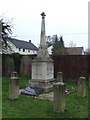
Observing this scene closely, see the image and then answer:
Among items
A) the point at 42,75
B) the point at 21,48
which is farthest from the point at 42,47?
the point at 21,48

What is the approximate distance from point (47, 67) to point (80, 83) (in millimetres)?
2410

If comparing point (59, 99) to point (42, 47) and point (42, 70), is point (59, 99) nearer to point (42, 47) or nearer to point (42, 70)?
point (42, 70)

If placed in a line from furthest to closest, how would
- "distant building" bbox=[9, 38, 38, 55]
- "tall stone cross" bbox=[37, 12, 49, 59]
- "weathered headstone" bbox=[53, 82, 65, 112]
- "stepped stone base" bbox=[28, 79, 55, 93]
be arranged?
"distant building" bbox=[9, 38, 38, 55], "tall stone cross" bbox=[37, 12, 49, 59], "stepped stone base" bbox=[28, 79, 55, 93], "weathered headstone" bbox=[53, 82, 65, 112]

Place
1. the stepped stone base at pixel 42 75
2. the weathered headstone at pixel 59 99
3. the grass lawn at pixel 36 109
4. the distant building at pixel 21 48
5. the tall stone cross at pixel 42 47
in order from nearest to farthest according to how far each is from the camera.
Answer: the grass lawn at pixel 36 109
the weathered headstone at pixel 59 99
the stepped stone base at pixel 42 75
the tall stone cross at pixel 42 47
the distant building at pixel 21 48

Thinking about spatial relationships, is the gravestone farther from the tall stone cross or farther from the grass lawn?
the grass lawn

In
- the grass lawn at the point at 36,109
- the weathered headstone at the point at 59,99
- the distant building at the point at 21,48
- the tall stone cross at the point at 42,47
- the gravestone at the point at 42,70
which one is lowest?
the grass lawn at the point at 36,109

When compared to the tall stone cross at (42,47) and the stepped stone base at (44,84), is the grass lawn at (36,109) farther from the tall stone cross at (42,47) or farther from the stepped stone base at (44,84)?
the tall stone cross at (42,47)

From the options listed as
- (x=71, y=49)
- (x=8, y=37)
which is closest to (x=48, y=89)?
(x=8, y=37)

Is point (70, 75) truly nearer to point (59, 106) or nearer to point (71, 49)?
point (59, 106)

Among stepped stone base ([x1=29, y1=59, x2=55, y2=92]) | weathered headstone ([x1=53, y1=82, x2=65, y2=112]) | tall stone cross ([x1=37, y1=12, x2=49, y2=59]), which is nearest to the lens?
weathered headstone ([x1=53, y1=82, x2=65, y2=112])

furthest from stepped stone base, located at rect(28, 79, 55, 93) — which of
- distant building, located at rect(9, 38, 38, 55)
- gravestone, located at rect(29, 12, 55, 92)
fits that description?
distant building, located at rect(9, 38, 38, 55)

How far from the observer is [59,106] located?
602cm

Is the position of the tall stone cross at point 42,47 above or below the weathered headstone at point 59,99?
above

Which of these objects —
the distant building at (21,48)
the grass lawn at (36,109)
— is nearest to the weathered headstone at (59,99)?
the grass lawn at (36,109)
